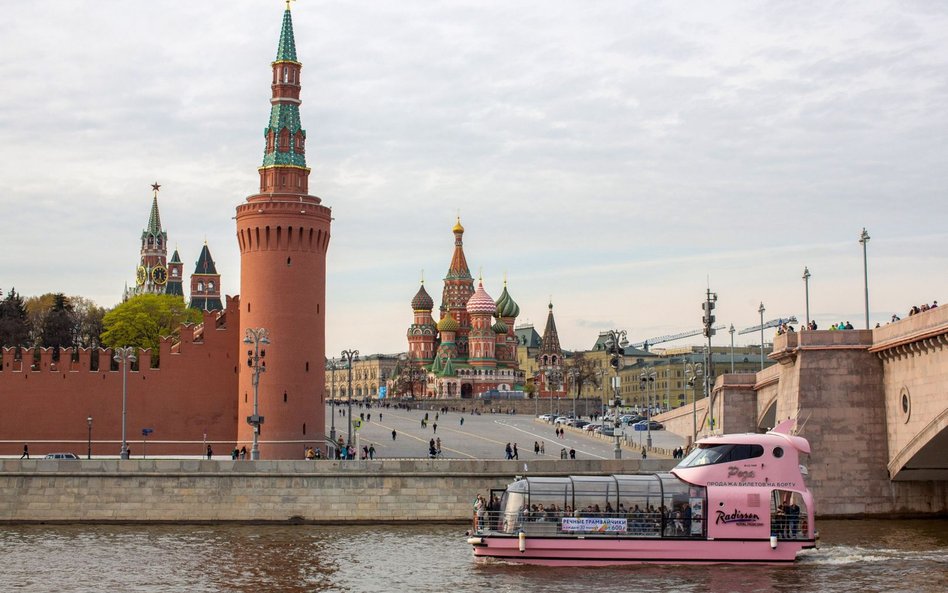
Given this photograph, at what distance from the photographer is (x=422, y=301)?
182 metres

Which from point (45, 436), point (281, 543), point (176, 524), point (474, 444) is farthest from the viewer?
point (474, 444)

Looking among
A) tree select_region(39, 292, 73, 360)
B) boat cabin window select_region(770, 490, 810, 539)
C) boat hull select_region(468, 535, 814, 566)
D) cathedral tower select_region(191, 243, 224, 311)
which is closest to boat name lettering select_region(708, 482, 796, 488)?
boat cabin window select_region(770, 490, 810, 539)

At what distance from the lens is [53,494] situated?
51.4m

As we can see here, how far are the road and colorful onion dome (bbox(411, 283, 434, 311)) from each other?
69354mm

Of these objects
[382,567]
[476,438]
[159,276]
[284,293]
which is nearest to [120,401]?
[284,293]

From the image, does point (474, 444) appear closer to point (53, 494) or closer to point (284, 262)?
point (284, 262)

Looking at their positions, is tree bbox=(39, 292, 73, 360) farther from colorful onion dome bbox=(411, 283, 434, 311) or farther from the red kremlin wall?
colorful onion dome bbox=(411, 283, 434, 311)

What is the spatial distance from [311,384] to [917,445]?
32.6m

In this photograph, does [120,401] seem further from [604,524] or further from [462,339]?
[462,339]

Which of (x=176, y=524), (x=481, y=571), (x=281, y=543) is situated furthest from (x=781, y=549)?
(x=176, y=524)

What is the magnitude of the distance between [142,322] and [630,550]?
70125 mm

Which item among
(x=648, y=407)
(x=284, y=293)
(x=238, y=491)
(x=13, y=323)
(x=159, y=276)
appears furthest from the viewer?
(x=159, y=276)

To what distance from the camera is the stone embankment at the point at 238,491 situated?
51219 millimetres

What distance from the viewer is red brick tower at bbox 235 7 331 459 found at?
66375mm
